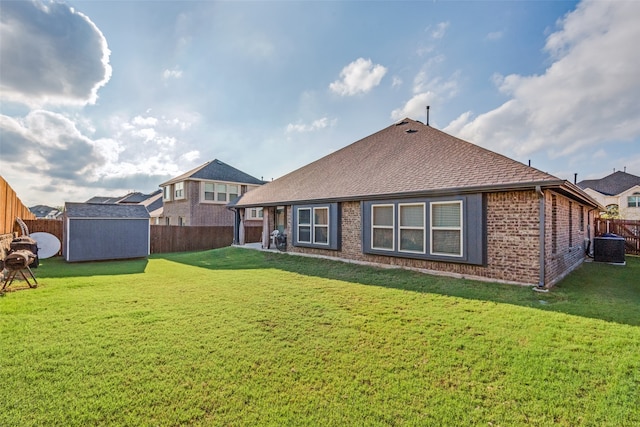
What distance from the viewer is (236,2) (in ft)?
32.8

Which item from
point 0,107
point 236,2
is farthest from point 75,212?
point 236,2

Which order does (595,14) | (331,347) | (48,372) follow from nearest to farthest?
(48,372), (331,347), (595,14)

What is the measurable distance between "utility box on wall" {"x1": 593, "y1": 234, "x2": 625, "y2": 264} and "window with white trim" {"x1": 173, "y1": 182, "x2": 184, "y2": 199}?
81.1 feet

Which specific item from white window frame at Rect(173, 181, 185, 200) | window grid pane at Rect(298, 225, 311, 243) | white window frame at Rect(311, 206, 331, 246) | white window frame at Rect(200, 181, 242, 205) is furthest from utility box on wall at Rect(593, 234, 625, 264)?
white window frame at Rect(173, 181, 185, 200)

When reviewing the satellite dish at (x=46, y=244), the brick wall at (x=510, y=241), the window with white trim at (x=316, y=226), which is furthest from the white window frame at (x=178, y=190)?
the brick wall at (x=510, y=241)

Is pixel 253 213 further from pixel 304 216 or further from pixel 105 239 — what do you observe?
pixel 304 216

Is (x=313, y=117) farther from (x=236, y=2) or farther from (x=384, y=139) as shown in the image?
(x=236, y=2)

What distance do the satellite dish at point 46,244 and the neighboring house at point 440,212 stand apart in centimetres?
1095

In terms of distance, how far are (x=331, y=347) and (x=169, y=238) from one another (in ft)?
58.3

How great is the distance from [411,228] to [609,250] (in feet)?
29.5

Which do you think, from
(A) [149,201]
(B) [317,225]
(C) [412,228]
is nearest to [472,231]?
(C) [412,228]

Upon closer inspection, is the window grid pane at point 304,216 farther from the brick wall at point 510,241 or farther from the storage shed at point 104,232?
the storage shed at point 104,232

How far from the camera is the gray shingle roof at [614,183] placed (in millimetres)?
32622

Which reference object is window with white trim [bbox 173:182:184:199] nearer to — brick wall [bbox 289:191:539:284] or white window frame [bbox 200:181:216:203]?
white window frame [bbox 200:181:216:203]
